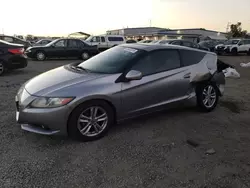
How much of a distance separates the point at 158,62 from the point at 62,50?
42.2 ft

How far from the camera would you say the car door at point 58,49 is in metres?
15.9

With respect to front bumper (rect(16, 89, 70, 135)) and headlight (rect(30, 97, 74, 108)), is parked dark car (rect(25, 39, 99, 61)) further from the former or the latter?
headlight (rect(30, 97, 74, 108))

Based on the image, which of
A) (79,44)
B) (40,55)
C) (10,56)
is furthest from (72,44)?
(10,56)

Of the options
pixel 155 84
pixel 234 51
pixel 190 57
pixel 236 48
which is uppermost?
pixel 190 57

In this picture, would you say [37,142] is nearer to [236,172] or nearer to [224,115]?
[236,172]

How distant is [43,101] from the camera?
3.36 meters

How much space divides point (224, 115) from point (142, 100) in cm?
199

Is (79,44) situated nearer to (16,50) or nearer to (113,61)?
(16,50)

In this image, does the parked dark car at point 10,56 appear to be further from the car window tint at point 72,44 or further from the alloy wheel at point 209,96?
the car window tint at point 72,44

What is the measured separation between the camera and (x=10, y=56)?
8.77 metres

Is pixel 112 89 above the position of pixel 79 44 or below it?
below

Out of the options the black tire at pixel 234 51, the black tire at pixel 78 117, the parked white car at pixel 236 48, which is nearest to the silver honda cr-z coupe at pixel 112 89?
the black tire at pixel 78 117

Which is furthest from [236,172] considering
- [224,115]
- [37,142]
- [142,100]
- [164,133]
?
[37,142]

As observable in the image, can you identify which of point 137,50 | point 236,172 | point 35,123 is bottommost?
point 236,172
